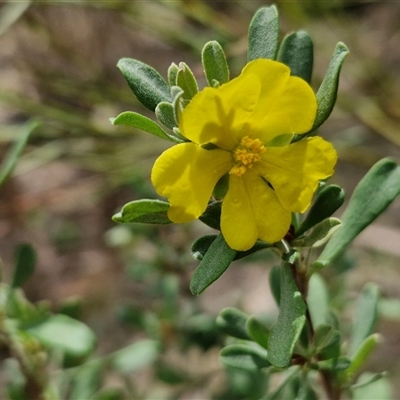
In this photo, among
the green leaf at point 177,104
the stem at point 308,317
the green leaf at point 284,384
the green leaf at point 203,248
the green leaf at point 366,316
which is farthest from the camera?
the green leaf at point 366,316

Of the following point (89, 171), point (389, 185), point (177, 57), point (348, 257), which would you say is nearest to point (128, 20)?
point (177, 57)

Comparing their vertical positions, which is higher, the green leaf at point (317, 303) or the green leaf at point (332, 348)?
the green leaf at point (317, 303)

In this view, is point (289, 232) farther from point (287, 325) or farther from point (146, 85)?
point (146, 85)

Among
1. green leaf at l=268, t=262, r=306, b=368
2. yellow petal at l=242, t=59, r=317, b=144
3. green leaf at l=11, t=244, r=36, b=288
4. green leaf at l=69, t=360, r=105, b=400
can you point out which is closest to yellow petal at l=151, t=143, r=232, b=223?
yellow petal at l=242, t=59, r=317, b=144

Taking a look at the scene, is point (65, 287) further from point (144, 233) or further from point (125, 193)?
point (144, 233)

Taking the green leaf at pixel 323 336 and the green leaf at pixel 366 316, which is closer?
the green leaf at pixel 323 336

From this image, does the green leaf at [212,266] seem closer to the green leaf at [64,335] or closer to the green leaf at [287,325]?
the green leaf at [287,325]

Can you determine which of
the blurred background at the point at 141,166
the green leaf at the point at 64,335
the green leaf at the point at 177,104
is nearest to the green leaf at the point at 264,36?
the green leaf at the point at 177,104

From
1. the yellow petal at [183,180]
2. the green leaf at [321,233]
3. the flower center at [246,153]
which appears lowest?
the green leaf at [321,233]
